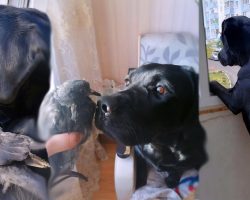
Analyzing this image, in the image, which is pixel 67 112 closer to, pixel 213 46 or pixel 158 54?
pixel 158 54

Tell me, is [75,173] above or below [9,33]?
below

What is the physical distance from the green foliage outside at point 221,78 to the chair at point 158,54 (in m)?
0.24

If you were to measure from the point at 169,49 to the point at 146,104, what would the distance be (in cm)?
16

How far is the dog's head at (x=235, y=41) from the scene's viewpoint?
35.4 inches

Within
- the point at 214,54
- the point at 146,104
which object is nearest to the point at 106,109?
the point at 146,104

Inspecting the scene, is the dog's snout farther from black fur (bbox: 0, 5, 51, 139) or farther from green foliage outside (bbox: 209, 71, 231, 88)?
green foliage outside (bbox: 209, 71, 231, 88)

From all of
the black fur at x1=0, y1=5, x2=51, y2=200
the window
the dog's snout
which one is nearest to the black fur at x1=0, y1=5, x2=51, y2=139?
the black fur at x1=0, y1=5, x2=51, y2=200

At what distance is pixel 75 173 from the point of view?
0.77 metres

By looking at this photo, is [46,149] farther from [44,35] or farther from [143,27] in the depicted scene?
[143,27]

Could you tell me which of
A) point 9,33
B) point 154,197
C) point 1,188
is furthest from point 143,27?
point 1,188

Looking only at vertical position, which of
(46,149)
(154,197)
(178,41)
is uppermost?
(178,41)

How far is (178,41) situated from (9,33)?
17.3 inches

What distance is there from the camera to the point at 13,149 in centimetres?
76

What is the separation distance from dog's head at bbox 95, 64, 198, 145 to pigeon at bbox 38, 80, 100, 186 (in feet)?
0.12
